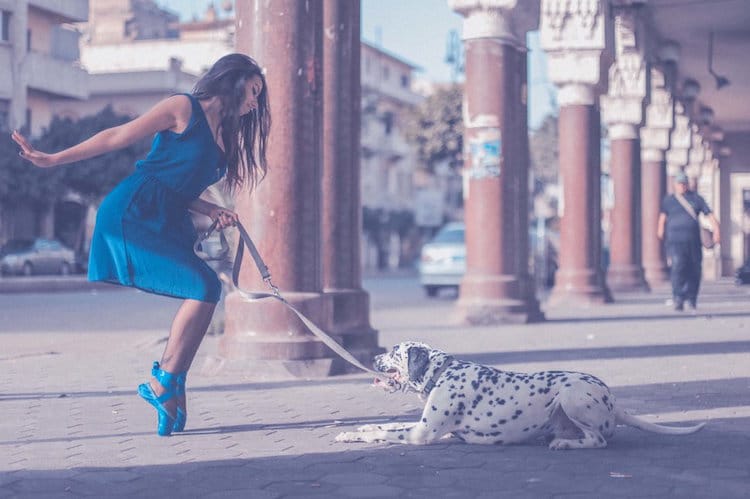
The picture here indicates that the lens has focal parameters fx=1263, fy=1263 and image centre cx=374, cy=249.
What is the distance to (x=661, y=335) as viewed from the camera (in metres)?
13.6

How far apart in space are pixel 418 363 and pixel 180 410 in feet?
4.08

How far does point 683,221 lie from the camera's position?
57.7 feet

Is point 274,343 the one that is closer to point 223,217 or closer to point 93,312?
point 223,217

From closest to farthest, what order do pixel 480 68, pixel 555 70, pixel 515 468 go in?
pixel 515 468 → pixel 480 68 → pixel 555 70

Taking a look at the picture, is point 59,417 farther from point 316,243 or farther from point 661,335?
point 661,335

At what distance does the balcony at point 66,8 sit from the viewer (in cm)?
5131

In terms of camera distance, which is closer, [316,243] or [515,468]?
[515,468]

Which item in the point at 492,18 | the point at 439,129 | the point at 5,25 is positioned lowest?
the point at 492,18

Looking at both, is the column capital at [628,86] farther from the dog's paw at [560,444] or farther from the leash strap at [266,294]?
the dog's paw at [560,444]

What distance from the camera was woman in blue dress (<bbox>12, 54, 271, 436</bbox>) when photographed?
5957 mm

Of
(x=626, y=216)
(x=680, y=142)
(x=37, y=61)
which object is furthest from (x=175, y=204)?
(x=37, y=61)

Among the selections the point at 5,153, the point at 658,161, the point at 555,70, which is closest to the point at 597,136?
the point at 555,70

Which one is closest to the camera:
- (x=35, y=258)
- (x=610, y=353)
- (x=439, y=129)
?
(x=610, y=353)

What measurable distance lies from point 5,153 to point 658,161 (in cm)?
2601
